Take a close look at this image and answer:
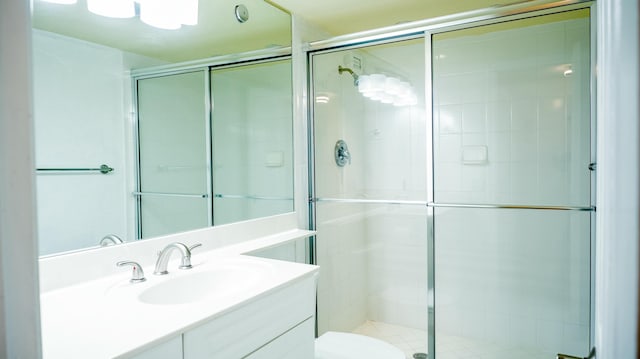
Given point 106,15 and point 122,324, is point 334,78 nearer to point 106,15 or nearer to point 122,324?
point 106,15

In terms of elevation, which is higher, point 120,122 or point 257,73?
point 257,73

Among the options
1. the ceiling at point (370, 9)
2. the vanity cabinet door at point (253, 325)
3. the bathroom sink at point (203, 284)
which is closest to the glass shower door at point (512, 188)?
the ceiling at point (370, 9)

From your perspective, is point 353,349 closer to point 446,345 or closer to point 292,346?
point 292,346

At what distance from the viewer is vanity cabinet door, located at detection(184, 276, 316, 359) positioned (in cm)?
107

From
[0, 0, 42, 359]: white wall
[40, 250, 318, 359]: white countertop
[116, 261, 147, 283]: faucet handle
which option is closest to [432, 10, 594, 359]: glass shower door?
[40, 250, 318, 359]: white countertop

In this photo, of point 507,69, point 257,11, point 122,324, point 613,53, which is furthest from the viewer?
point 507,69

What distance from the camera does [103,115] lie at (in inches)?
55.8

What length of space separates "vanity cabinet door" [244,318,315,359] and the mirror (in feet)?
2.23

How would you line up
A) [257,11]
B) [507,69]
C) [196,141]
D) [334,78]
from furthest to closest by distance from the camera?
[334,78]
[507,69]
[257,11]
[196,141]

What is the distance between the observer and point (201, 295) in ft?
4.95

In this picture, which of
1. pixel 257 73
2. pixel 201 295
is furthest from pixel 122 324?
pixel 257 73

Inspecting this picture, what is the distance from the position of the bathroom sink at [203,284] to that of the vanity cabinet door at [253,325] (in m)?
0.14

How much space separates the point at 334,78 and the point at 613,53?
238cm

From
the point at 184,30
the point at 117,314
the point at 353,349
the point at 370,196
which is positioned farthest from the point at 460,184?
the point at 117,314
